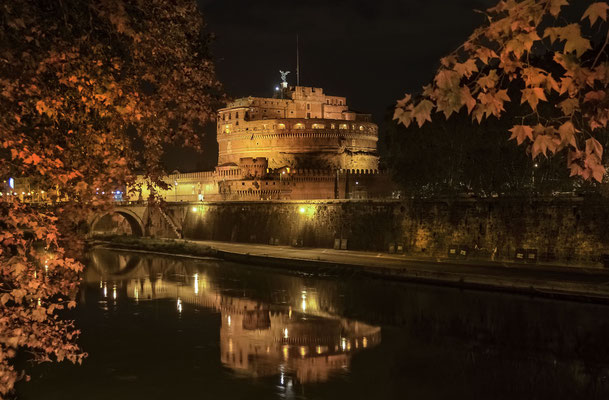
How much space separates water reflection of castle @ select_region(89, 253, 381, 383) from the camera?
1128cm

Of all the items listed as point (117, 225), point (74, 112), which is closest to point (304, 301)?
point (74, 112)

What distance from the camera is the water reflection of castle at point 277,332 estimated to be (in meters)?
11.3

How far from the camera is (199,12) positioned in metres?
5.32

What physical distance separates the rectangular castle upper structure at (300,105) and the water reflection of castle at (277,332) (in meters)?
33.4

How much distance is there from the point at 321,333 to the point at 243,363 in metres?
2.91

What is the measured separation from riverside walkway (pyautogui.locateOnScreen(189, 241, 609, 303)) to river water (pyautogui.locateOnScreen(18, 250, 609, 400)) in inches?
14.7

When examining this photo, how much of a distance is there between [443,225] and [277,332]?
11263mm

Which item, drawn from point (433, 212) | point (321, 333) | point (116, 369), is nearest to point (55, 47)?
point (116, 369)

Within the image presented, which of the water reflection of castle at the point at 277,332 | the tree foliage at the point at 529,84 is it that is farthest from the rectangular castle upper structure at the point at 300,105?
the tree foliage at the point at 529,84

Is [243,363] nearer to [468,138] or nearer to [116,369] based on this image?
[116,369]

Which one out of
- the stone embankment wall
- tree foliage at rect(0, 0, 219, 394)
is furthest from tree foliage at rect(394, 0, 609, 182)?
the stone embankment wall

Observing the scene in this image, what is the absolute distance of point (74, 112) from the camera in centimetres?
486

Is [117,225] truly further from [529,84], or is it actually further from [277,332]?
[529,84]

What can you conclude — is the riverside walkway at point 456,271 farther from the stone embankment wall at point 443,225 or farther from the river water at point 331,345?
the stone embankment wall at point 443,225
